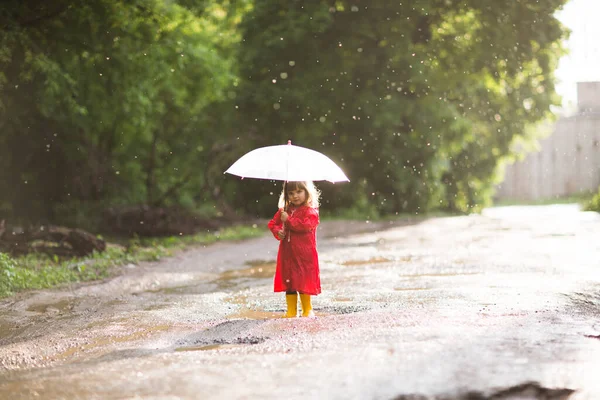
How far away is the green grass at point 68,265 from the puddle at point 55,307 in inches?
35.5

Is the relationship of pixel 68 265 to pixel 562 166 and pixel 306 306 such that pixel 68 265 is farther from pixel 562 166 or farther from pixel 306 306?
pixel 562 166

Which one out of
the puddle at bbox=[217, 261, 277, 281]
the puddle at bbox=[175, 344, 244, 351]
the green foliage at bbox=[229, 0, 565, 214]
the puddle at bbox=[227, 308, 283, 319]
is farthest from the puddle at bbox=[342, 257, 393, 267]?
the green foliage at bbox=[229, 0, 565, 214]

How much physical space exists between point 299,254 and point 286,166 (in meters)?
0.87

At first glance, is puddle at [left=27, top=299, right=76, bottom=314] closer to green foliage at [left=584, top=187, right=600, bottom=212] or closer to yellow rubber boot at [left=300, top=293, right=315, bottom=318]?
yellow rubber boot at [left=300, top=293, right=315, bottom=318]

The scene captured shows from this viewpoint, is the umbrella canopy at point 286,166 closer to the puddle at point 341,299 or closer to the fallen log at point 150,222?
the puddle at point 341,299

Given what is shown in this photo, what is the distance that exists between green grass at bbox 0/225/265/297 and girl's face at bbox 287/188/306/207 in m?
4.43

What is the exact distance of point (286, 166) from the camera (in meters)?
7.03

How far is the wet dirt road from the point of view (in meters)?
4.39

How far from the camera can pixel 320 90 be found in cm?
2375

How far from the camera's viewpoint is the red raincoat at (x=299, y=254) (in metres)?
7.16

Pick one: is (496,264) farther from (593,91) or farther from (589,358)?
(593,91)

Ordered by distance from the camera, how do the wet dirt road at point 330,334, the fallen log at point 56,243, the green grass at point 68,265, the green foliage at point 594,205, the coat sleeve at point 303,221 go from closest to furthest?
1. the wet dirt road at point 330,334
2. the coat sleeve at point 303,221
3. the green grass at point 68,265
4. the fallen log at point 56,243
5. the green foliage at point 594,205

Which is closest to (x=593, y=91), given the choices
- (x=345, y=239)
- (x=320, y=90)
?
(x=320, y=90)

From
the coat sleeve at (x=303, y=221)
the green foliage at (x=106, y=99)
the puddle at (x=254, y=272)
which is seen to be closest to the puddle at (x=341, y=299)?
the coat sleeve at (x=303, y=221)
